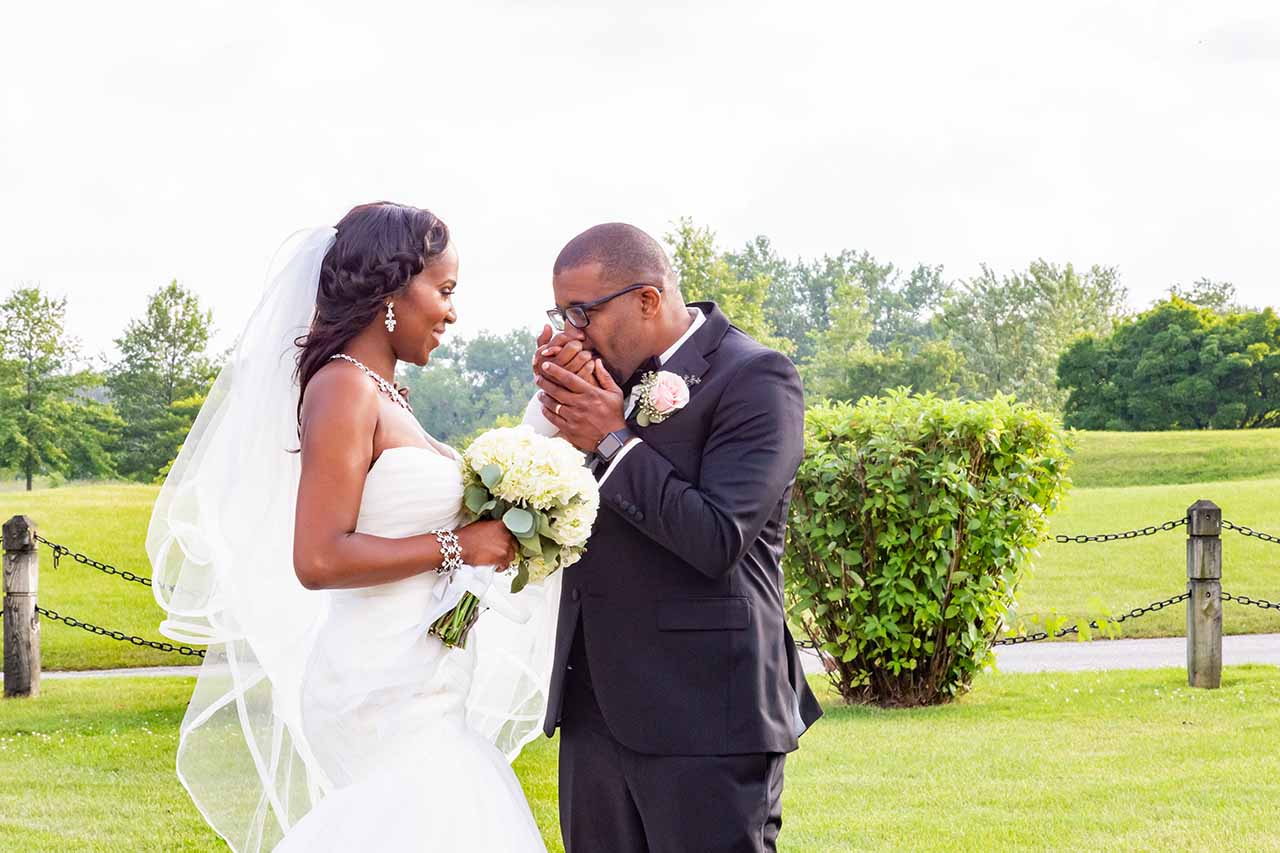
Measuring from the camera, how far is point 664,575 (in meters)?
3.48

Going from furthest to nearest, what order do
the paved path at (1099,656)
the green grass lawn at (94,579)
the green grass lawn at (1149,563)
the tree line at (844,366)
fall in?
the tree line at (844,366) < the green grass lawn at (1149,563) < the green grass lawn at (94,579) < the paved path at (1099,656)

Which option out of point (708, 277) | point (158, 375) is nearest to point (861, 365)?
point (708, 277)

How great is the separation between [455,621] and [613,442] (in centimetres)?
65

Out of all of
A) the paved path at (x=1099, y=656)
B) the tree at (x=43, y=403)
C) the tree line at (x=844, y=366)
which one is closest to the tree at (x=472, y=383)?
→ the tree line at (x=844, y=366)

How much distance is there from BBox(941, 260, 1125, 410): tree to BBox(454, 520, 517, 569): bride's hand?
53.7 metres

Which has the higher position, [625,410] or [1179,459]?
[625,410]

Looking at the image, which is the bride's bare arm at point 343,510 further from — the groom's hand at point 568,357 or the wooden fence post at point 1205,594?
the wooden fence post at point 1205,594

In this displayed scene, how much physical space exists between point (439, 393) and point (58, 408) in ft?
78.7

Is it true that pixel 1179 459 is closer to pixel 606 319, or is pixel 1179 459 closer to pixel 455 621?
pixel 606 319

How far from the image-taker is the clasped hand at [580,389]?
3.44 metres

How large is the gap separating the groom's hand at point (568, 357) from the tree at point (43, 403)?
35.6 meters

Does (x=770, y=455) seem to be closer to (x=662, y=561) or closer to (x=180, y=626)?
(x=662, y=561)

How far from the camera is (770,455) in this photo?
340 cm

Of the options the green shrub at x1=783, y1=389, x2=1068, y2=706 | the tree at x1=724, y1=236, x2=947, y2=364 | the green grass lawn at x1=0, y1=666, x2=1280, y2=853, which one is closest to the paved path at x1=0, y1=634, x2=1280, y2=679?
the green grass lawn at x1=0, y1=666, x2=1280, y2=853
